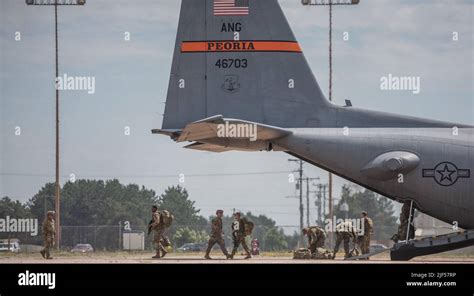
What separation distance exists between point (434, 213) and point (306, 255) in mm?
5416

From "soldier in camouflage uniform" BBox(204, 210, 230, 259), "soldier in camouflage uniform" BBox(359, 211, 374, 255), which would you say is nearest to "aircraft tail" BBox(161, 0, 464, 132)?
"soldier in camouflage uniform" BBox(204, 210, 230, 259)

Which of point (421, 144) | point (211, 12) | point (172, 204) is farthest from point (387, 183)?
point (172, 204)

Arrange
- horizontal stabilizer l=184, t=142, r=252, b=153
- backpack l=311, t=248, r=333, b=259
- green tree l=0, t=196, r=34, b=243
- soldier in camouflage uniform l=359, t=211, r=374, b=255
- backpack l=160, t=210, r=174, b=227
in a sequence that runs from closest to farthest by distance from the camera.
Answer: horizontal stabilizer l=184, t=142, r=252, b=153
backpack l=160, t=210, r=174, b=227
backpack l=311, t=248, r=333, b=259
soldier in camouflage uniform l=359, t=211, r=374, b=255
green tree l=0, t=196, r=34, b=243

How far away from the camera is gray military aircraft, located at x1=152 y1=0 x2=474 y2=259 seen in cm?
3606

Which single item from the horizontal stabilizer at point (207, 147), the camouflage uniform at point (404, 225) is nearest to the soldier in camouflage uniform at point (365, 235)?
the camouflage uniform at point (404, 225)

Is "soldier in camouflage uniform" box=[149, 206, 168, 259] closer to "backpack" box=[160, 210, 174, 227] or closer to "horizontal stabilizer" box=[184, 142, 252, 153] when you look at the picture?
"backpack" box=[160, 210, 174, 227]

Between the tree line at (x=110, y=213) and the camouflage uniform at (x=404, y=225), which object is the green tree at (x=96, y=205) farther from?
the camouflage uniform at (x=404, y=225)

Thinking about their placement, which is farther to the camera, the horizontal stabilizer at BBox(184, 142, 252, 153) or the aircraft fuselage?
the horizontal stabilizer at BBox(184, 142, 252, 153)

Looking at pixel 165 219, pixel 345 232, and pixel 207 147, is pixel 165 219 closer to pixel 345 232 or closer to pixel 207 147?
pixel 207 147

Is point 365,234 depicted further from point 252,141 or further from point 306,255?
point 252,141

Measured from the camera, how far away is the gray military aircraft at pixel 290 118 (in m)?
36.1

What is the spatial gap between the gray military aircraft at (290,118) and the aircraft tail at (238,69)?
3cm

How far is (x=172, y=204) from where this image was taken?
Answer: 129000 millimetres

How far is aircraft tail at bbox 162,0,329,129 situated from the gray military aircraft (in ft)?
0.11
